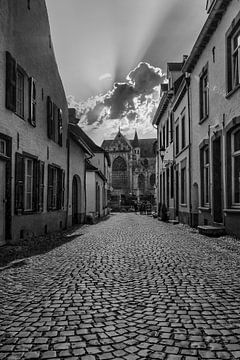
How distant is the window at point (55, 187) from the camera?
1520cm

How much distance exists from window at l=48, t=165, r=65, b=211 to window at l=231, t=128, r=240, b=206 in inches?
271

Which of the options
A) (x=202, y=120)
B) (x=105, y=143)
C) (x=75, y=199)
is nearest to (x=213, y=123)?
(x=202, y=120)

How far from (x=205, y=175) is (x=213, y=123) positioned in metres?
2.74

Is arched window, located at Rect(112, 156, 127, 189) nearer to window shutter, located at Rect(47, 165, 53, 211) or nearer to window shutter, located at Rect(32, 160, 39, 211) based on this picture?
window shutter, located at Rect(47, 165, 53, 211)

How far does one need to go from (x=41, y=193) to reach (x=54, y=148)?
8.69 feet

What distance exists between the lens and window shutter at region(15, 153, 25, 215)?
10758 millimetres

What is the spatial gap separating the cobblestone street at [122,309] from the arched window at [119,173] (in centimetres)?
8859

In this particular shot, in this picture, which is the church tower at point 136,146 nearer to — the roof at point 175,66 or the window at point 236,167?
the roof at point 175,66

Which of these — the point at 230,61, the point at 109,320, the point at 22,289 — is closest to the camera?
the point at 109,320

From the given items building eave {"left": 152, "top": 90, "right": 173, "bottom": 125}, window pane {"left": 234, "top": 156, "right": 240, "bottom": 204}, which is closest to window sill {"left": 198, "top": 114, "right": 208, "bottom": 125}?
window pane {"left": 234, "top": 156, "right": 240, "bottom": 204}

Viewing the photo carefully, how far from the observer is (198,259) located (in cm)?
754

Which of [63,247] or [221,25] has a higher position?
[221,25]

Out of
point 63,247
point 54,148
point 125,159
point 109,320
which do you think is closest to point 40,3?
point 54,148

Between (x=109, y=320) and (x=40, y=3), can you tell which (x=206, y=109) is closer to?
(x=40, y=3)
